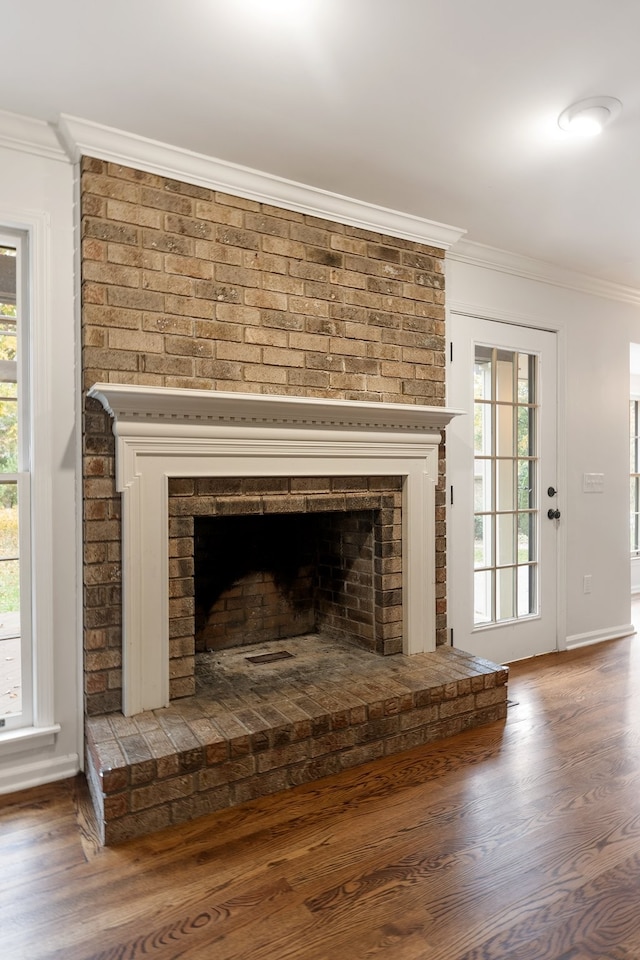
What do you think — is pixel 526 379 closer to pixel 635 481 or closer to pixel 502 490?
pixel 502 490

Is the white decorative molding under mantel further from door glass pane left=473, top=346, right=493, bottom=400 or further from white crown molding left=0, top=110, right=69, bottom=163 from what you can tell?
white crown molding left=0, top=110, right=69, bottom=163

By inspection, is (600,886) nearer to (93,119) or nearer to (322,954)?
(322,954)

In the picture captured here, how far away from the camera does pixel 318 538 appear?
10.9 ft

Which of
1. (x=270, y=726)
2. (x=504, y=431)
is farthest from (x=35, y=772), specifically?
(x=504, y=431)

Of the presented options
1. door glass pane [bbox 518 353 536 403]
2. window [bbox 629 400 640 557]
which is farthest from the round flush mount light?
window [bbox 629 400 640 557]

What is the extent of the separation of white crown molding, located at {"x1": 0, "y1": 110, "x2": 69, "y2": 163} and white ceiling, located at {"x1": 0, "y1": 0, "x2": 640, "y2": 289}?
0.05 meters

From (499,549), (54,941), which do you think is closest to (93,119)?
(54,941)

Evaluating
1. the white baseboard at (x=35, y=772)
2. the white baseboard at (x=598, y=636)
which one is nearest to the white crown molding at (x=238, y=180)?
the white baseboard at (x=35, y=772)

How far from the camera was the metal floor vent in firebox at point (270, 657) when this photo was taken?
2.81m

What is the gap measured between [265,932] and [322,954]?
0.52ft

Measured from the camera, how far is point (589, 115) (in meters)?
2.08

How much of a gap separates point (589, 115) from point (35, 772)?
3.13m

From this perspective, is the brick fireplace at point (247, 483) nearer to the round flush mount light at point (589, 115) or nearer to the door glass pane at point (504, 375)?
the door glass pane at point (504, 375)

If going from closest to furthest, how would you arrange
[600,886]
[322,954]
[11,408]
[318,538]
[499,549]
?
[322,954]
[600,886]
[11,408]
[318,538]
[499,549]
